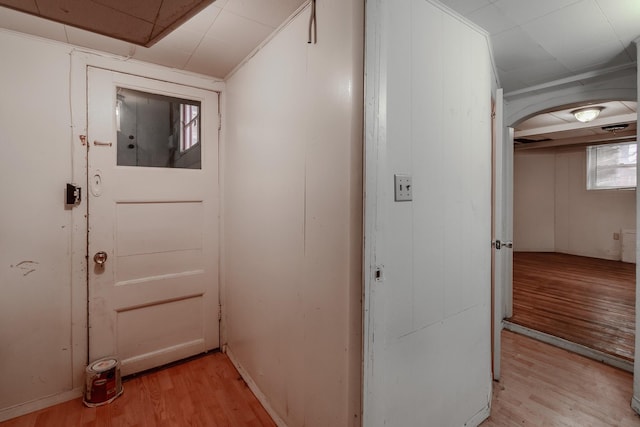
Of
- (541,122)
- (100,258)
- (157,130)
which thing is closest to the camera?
(100,258)

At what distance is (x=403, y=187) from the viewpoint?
1.32 m

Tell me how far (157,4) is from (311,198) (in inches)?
35.9

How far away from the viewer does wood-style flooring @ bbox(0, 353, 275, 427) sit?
1776 millimetres

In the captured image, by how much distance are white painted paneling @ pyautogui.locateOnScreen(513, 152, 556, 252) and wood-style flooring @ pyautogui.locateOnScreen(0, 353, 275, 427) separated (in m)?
7.45

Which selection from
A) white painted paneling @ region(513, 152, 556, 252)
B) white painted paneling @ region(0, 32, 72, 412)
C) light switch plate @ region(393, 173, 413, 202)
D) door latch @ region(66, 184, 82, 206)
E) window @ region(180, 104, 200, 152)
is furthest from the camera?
white painted paneling @ region(513, 152, 556, 252)

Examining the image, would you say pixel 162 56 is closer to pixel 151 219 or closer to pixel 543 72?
pixel 151 219

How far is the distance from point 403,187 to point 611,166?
746cm

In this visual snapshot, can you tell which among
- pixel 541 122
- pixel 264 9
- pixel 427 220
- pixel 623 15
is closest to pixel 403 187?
pixel 427 220

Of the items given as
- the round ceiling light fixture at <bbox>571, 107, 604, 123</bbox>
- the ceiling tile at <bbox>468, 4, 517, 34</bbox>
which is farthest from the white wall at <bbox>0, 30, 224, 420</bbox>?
the round ceiling light fixture at <bbox>571, 107, 604, 123</bbox>

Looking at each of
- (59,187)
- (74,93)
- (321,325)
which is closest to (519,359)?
(321,325)

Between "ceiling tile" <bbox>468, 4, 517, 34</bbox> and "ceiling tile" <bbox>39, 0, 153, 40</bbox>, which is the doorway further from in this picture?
"ceiling tile" <bbox>39, 0, 153, 40</bbox>

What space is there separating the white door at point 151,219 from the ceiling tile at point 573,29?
2.40m

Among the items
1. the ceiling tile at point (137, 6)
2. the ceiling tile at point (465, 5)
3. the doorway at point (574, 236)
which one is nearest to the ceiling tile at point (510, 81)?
the doorway at point (574, 236)

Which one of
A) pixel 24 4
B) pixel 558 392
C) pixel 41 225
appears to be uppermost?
pixel 24 4
